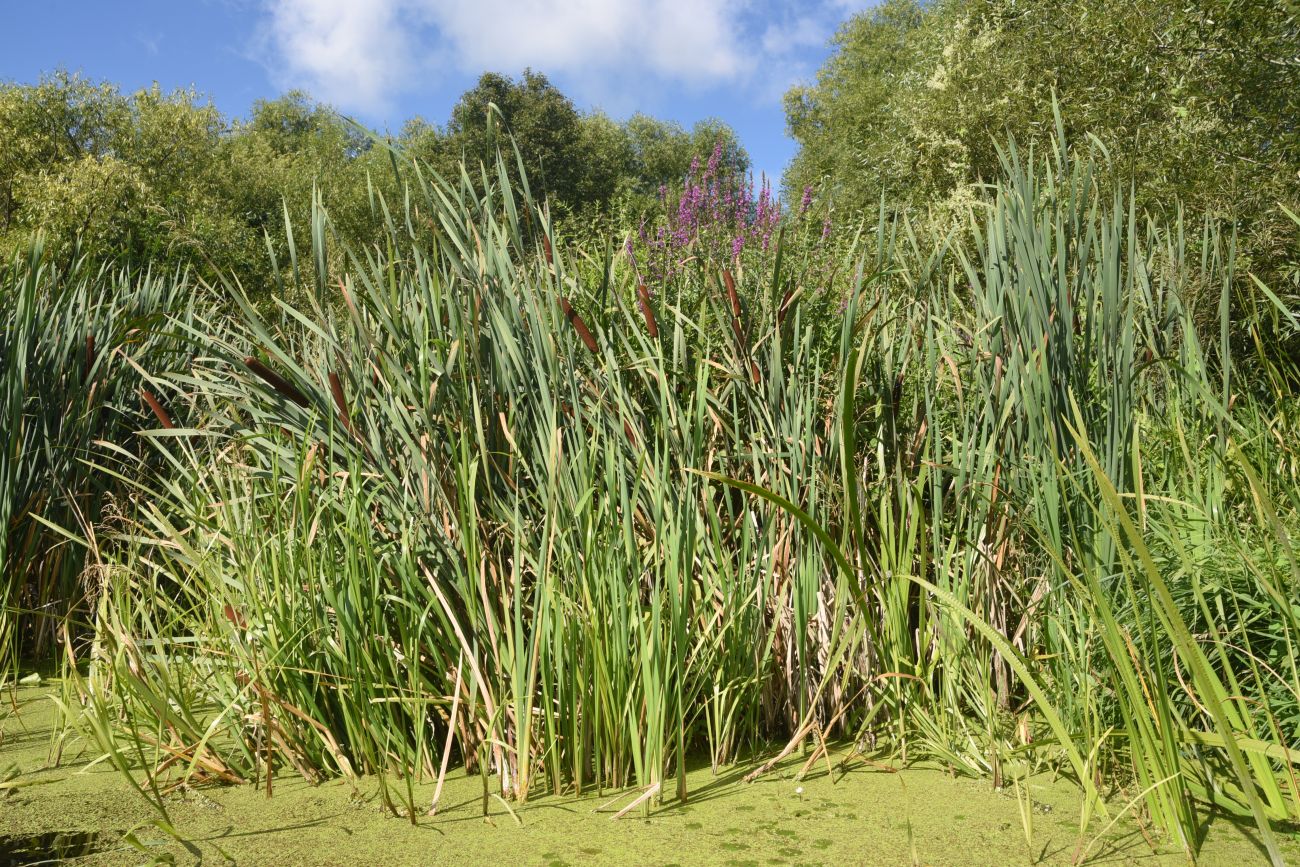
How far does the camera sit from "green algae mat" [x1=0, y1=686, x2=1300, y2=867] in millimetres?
1764

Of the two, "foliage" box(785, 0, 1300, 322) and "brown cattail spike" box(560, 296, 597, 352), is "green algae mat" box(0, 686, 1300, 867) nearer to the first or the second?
"brown cattail spike" box(560, 296, 597, 352)

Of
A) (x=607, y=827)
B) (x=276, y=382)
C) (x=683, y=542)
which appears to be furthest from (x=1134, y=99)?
(x=607, y=827)

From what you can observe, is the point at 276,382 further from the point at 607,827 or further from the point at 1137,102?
the point at 1137,102

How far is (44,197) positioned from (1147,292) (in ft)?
60.6

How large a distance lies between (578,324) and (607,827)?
1.14 metres

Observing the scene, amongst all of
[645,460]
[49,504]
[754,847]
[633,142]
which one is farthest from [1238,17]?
[633,142]

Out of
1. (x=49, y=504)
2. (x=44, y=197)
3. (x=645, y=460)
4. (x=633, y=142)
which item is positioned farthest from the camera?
(x=633, y=142)

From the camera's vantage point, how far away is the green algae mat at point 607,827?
176 cm

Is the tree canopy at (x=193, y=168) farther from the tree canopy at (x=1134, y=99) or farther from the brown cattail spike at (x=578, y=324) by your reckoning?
the brown cattail spike at (x=578, y=324)

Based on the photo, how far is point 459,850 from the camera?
5.95 ft

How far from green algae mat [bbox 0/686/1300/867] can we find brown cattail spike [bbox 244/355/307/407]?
908 mm

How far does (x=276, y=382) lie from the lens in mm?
2408

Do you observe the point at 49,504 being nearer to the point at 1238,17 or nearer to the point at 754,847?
the point at 754,847

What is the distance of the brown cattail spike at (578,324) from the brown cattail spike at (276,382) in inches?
27.1
